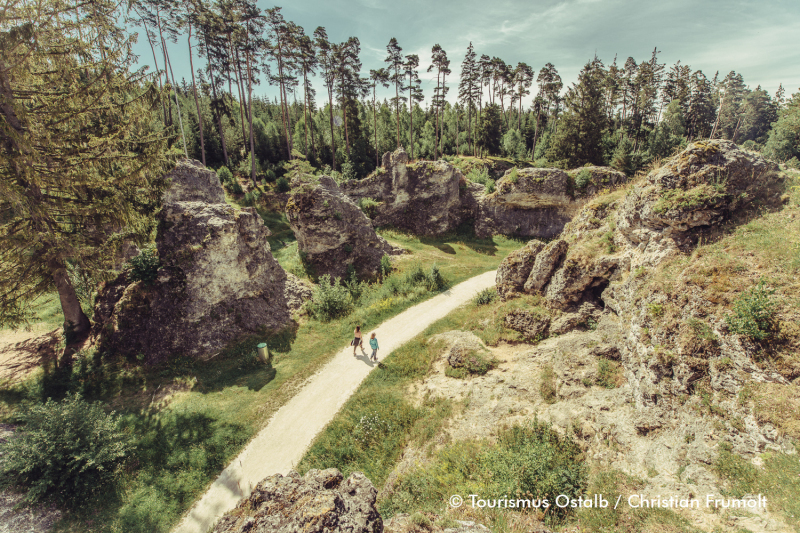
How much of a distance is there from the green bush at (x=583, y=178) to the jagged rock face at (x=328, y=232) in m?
20.8

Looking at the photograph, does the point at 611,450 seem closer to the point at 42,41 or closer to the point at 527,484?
the point at 527,484

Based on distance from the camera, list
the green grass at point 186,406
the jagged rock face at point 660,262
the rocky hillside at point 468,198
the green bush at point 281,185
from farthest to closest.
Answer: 1. the green bush at point 281,185
2. the rocky hillside at point 468,198
3. the green grass at point 186,406
4. the jagged rock face at point 660,262

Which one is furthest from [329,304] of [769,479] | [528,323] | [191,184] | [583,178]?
[583,178]

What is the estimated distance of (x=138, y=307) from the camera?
52.4 ft

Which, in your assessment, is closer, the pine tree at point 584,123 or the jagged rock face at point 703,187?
the jagged rock face at point 703,187

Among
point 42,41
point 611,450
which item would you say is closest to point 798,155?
point 611,450

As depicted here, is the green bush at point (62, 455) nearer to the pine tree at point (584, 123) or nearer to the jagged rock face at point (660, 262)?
the jagged rock face at point (660, 262)

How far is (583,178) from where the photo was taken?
29344 millimetres

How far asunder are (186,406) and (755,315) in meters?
18.6

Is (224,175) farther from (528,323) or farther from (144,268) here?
(528,323)

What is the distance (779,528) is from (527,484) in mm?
4141

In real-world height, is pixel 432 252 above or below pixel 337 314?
above

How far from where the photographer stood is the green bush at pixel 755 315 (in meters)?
7.00

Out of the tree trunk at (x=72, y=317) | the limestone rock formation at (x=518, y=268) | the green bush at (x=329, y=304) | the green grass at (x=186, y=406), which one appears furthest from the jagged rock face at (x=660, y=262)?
the tree trunk at (x=72, y=317)
